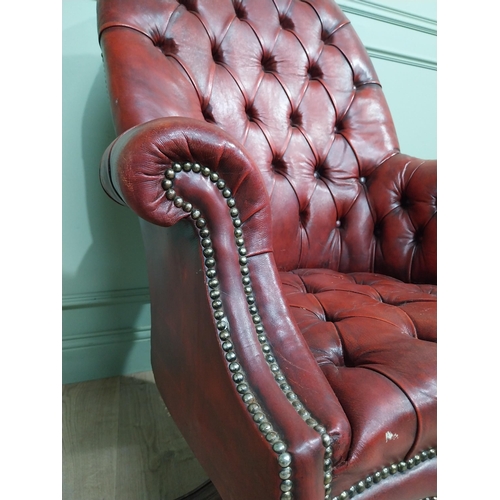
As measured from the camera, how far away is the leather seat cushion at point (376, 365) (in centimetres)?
42

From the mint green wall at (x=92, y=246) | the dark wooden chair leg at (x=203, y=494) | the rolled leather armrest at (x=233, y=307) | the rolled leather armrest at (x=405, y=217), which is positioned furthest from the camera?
the mint green wall at (x=92, y=246)

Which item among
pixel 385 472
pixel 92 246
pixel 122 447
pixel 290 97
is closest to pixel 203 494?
pixel 122 447

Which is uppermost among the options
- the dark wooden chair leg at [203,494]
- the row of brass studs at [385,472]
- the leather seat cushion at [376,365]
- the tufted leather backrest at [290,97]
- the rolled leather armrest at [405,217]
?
the tufted leather backrest at [290,97]

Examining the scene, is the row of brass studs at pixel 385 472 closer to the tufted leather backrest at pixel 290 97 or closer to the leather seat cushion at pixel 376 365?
the leather seat cushion at pixel 376 365

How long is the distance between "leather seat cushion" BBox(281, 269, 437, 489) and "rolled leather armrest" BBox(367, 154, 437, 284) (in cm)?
19

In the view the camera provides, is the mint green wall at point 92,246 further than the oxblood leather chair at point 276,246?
Yes

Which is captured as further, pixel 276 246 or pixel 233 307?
pixel 276 246

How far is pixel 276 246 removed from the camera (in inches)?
34.5

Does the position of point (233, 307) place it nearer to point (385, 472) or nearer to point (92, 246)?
point (385, 472)

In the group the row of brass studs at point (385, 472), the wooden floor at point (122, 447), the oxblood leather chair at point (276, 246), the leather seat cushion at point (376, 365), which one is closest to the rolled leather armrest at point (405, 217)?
the oxblood leather chair at point (276, 246)

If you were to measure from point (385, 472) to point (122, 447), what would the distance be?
66 centimetres

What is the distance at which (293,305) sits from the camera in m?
0.64
